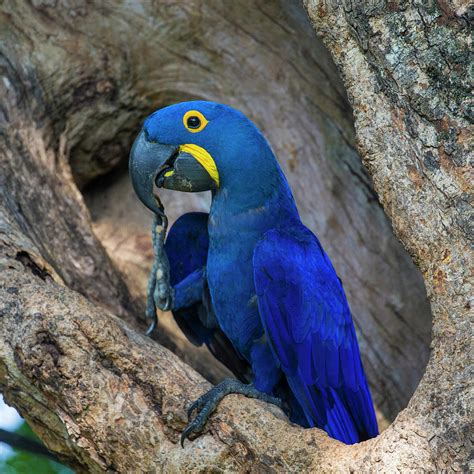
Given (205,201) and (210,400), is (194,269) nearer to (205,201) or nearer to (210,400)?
(205,201)

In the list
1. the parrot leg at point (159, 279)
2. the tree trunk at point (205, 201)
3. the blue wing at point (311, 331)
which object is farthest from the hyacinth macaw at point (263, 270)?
the tree trunk at point (205, 201)

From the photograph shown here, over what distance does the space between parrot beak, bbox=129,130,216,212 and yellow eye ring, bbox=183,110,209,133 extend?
64 mm

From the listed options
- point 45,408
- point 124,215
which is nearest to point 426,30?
point 45,408

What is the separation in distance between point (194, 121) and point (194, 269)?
2.06 feet

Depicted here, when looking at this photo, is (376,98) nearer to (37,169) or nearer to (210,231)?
(210,231)

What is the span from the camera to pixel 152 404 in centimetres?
218

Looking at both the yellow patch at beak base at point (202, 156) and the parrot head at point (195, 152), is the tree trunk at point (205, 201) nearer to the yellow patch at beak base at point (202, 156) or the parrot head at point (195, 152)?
the parrot head at point (195, 152)

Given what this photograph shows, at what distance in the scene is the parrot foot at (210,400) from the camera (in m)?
2.08

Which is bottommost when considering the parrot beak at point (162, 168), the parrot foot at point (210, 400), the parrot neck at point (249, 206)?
the parrot foot at point (210, 400)

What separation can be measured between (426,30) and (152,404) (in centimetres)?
131

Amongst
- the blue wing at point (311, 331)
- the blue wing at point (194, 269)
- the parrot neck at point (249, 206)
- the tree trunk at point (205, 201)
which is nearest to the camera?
the tree trunk at point (205, 201)

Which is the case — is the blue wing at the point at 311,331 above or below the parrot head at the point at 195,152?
below

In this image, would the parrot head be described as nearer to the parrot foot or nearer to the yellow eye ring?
the yellow eye ring

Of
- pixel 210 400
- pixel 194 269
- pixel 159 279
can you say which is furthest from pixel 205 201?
pixel 210 400
